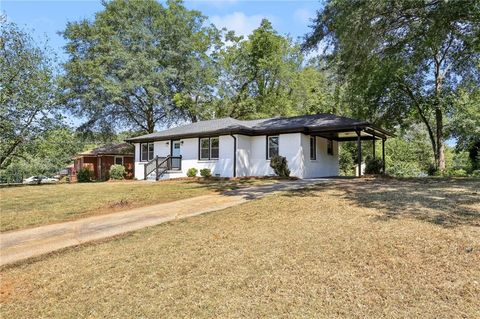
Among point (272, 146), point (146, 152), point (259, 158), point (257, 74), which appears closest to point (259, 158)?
point (259, 158)

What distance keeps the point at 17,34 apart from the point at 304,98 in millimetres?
24388

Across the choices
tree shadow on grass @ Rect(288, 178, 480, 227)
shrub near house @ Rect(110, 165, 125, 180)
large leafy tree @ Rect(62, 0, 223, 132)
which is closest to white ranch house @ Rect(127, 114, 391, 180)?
shrub near house @ Rect(110, 165, 125, 180)

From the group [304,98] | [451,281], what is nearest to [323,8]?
[451,281]

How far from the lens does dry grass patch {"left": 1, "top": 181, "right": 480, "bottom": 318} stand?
3713 millimetres

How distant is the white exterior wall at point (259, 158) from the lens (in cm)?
1772

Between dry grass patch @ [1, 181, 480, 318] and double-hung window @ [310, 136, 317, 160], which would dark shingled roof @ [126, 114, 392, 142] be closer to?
double-hung window @ [310, 136, 317, 160]

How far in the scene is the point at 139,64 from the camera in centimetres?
2817

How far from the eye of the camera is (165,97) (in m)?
30.7

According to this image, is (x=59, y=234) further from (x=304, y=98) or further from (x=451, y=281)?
(x=304, y=98)

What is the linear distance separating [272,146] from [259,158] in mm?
1110

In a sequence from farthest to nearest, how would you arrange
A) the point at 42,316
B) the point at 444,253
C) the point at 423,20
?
the point at 423,20 < the point at 444,253 < the point at 42,316

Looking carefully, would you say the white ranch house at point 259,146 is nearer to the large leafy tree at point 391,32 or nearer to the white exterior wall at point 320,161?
the white exterior wall at point 320,161

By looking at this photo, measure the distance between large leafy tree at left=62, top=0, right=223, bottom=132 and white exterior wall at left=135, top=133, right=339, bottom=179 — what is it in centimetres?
1047

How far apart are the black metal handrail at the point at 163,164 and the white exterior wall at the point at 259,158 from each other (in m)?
0.51
